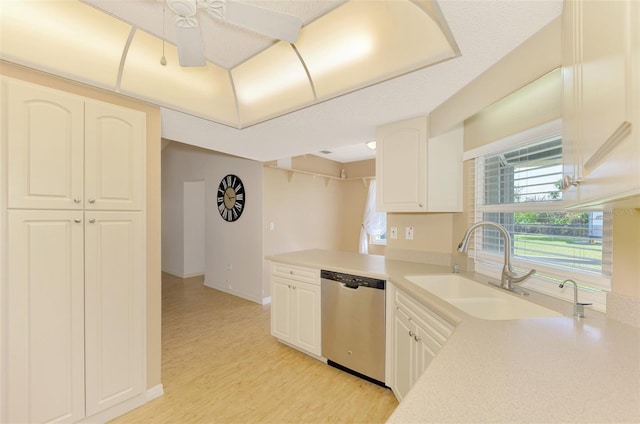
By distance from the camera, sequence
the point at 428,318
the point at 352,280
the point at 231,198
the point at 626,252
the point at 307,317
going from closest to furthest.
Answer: the point at 626,252 < the point at 428,318 < the point at 352,280 < the point at 307,317 < the point at 231,198

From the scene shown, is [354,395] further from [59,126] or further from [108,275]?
[59,126]

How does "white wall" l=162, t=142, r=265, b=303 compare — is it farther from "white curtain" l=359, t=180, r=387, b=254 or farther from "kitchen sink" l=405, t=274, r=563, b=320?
"kitchen sink" l=405, t=274, r=563, b=320

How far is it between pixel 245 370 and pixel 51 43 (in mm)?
2623

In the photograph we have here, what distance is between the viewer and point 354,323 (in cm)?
222

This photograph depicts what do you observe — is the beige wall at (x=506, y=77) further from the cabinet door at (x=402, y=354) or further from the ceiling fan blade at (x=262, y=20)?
the cabinet door at (x=402, y=354)

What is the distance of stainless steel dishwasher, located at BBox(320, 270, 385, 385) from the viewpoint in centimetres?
208

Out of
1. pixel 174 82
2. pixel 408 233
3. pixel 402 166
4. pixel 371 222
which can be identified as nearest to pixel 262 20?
pixel 174 82

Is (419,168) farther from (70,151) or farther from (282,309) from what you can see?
(70,151)

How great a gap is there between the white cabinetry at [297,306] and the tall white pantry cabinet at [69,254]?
1.19 m

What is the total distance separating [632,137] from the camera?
18.1 inches

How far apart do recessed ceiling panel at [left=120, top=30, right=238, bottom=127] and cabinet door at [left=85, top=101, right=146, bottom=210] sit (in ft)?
0.65

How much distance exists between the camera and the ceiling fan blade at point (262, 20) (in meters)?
1.16

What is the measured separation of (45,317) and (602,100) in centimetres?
249

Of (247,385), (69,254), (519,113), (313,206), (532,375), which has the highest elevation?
(519,113)
